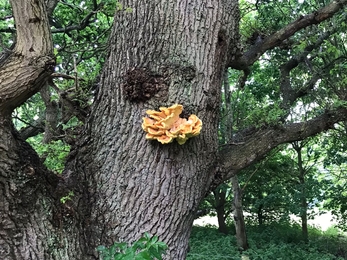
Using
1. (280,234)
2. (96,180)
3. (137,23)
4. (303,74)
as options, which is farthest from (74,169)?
(280,234)

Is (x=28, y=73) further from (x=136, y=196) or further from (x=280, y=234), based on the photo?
(x=280, y=234)

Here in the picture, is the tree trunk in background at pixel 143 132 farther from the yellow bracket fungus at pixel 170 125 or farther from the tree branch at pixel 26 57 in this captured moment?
the tree branch at pixel 26 57

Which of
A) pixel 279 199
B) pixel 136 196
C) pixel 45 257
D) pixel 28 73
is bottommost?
pixel 45 257

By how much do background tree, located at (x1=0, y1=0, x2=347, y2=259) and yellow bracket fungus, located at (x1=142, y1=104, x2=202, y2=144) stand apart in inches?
3.9

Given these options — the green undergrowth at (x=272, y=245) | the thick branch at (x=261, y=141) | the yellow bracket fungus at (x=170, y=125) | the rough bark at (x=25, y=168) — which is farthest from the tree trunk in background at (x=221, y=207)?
the rough bark at (x=25, y=168)

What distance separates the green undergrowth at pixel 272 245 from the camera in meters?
5.78

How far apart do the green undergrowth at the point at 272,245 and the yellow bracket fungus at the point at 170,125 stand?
351 centimetres

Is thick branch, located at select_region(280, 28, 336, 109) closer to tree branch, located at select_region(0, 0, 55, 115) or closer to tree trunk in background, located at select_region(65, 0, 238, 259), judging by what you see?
tree trunk in background, located at select_region(65, 0, 238, 259)

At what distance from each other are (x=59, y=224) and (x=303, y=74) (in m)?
5.08

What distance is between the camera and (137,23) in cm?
215

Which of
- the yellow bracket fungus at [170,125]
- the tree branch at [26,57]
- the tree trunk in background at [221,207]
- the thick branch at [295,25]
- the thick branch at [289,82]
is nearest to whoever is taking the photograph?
the tree branch at [26,57]

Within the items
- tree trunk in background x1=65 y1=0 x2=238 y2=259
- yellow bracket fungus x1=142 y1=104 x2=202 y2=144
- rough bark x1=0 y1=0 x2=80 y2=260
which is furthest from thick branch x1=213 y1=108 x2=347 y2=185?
rough bark x1=0 y1=0 x2=80 y2=260

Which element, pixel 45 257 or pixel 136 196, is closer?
pixel 45 257

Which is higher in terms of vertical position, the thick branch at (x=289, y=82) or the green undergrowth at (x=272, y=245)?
the thick branch at (x=289, y=82)
